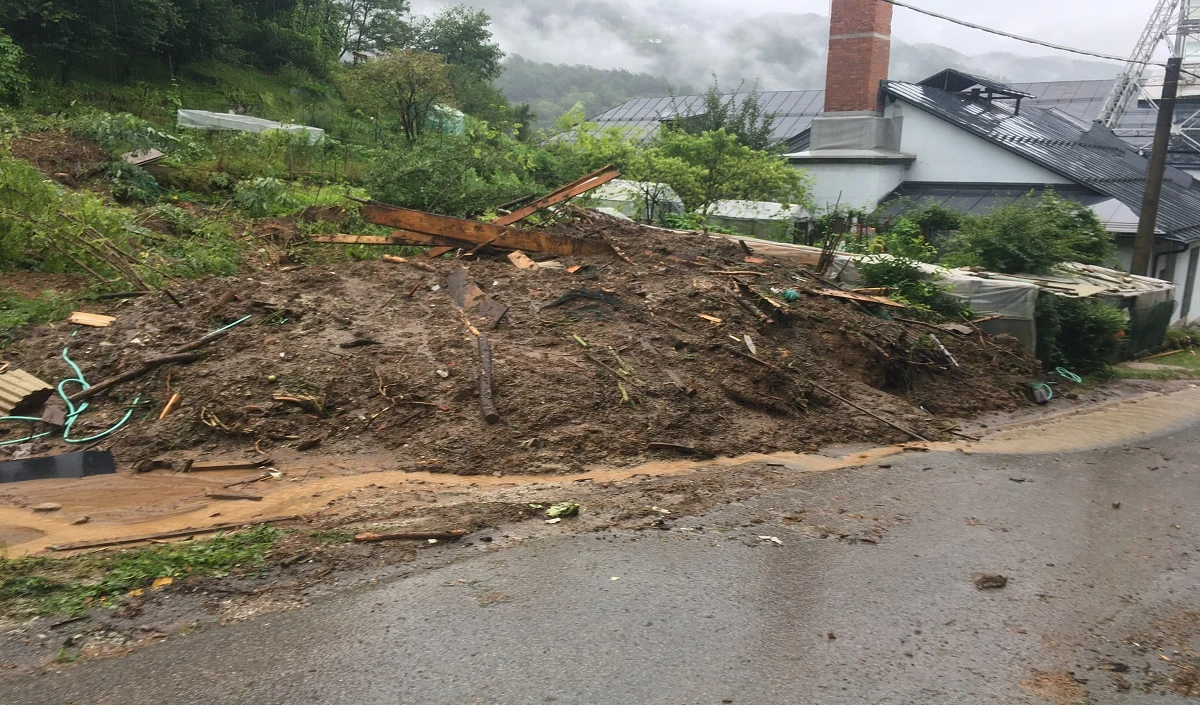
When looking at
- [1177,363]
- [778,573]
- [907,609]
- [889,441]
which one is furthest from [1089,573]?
[1177,363]

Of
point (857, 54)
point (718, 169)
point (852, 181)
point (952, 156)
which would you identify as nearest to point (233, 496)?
point (718, 169)

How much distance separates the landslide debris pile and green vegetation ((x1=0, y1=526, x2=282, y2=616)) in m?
2.11

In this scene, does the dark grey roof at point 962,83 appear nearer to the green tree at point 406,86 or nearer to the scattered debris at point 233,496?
the green tree at point 406,86

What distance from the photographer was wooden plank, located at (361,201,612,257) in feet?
39.0

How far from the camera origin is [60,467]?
6.99 m

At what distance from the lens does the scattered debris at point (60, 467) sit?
688 cm

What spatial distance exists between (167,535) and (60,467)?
2.06 meters

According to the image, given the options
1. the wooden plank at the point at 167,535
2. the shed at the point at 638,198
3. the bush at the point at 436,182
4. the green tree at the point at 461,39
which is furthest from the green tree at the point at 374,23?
the wooden plank at the point at 167,535

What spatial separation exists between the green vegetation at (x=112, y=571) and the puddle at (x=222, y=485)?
A: 512 mm

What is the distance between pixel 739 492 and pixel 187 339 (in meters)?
5.82

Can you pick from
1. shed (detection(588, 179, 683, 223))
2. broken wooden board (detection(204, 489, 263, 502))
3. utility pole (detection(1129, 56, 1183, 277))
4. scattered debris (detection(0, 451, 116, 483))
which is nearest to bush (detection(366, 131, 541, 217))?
shed (detection(588, 179, 683, 223))

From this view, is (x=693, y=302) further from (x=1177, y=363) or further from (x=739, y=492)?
(x=1177, y=363)

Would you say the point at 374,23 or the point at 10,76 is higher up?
the point at 374,23

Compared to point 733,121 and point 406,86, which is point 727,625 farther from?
point 733,121
